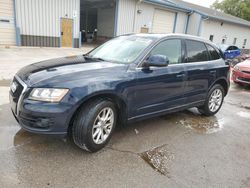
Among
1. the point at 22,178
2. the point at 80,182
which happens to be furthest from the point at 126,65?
the point at 22,178

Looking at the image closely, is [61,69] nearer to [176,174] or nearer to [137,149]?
[137,149]

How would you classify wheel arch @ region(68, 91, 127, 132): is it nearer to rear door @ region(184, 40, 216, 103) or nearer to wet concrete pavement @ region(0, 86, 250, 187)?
wet concrete pavement @ region(0, 86, 250, 187)

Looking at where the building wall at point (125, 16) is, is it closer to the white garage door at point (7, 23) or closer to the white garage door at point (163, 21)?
the white garage door at point (163, 21)

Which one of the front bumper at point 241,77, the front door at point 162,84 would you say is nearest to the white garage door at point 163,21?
the front bumper at point 241,77

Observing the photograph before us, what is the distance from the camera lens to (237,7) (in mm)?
44125

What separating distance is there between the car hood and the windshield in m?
0.29

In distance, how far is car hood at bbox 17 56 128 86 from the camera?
285 cm

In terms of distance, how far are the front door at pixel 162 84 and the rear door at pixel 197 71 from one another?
0.63 ft

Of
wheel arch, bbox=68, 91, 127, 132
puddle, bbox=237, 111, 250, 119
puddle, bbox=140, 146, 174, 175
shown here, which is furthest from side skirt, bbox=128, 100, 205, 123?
puddle, bbox=237, 111, 250, 119

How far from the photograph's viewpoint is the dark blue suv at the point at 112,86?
274 cm

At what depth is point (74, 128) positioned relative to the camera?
2918mm

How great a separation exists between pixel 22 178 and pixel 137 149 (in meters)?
1.59

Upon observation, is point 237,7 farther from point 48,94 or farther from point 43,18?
point 48,94

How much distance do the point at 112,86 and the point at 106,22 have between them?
20.8 meters
